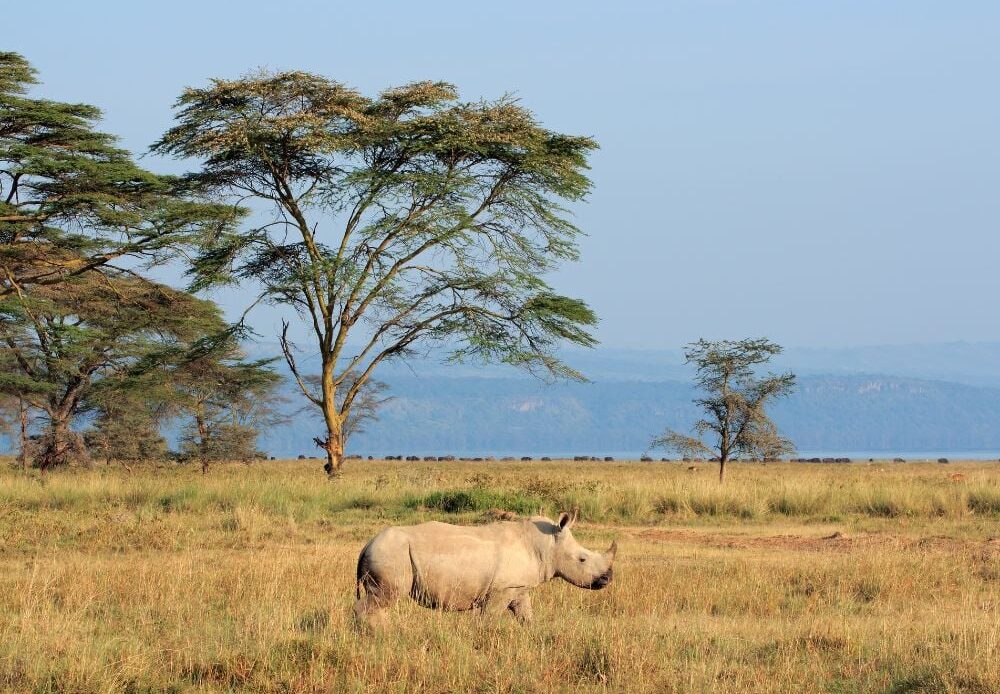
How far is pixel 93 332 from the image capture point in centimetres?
3080

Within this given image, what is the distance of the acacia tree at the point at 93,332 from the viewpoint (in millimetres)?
32312

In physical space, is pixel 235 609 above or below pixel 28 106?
below

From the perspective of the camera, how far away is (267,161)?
26.2 meters

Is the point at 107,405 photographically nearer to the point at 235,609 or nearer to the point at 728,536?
the point at 728,536

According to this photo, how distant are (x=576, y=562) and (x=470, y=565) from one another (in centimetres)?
96

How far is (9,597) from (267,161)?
16.8 meters

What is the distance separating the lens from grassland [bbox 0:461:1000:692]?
770 centimetres

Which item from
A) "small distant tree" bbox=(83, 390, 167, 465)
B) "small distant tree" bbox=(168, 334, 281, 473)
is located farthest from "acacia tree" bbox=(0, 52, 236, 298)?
"small distant tree" bbox=(83, 390, 167, 465)

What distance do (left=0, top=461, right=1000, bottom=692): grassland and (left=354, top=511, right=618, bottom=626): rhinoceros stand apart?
0.65ft

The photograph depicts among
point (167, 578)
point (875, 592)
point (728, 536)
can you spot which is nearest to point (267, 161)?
point (728, 536)

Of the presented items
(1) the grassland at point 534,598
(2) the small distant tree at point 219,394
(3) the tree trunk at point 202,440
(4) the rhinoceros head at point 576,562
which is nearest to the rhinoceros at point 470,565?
(4) the rhinoceros head at point 576,562

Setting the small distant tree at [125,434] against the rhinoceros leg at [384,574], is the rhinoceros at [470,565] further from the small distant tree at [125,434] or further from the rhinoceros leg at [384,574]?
the small distant tree at [125,434]

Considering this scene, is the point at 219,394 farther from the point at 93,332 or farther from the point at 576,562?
the point at 576,562

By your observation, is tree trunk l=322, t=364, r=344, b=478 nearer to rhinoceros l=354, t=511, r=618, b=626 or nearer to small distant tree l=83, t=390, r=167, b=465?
small distant tree l=83, t=390, r=167, b=465
